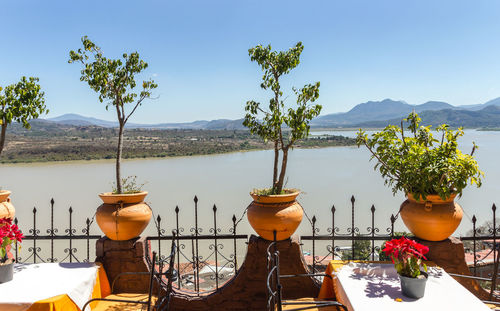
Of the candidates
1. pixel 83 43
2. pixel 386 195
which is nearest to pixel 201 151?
pixel 386 195

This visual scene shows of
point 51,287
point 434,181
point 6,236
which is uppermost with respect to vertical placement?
point 434,181

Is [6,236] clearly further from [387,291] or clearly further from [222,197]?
[222,197]

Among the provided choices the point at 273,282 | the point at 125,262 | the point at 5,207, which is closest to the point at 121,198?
the point at 125,262

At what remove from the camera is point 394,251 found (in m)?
2.06

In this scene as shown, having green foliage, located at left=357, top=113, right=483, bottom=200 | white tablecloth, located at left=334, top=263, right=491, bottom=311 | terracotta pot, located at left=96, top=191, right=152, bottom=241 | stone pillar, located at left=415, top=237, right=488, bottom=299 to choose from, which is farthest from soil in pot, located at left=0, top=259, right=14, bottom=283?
stone pillar, located at left=415, top=237, right=488, bottom=299

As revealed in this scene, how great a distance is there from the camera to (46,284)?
240 centimetres

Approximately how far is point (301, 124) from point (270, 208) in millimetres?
878

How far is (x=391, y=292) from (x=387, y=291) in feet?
0.08

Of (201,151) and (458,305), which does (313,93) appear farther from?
(201,151)

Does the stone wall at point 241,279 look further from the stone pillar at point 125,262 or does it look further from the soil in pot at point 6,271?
the soil in pot at point 6,271

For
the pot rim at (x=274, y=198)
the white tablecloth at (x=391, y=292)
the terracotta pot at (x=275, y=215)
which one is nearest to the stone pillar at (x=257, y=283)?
the terracotta pot at (x=275, y=215)

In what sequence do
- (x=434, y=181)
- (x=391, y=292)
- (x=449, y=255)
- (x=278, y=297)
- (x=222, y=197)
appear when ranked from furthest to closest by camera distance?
(x=222, y=197), (x=449, y=255), (x=434, y=181), (x=391, y=292), (x=278, y=297)

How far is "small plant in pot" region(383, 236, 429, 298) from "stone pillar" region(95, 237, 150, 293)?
2302 millimetres

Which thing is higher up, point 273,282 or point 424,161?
point 424,161
